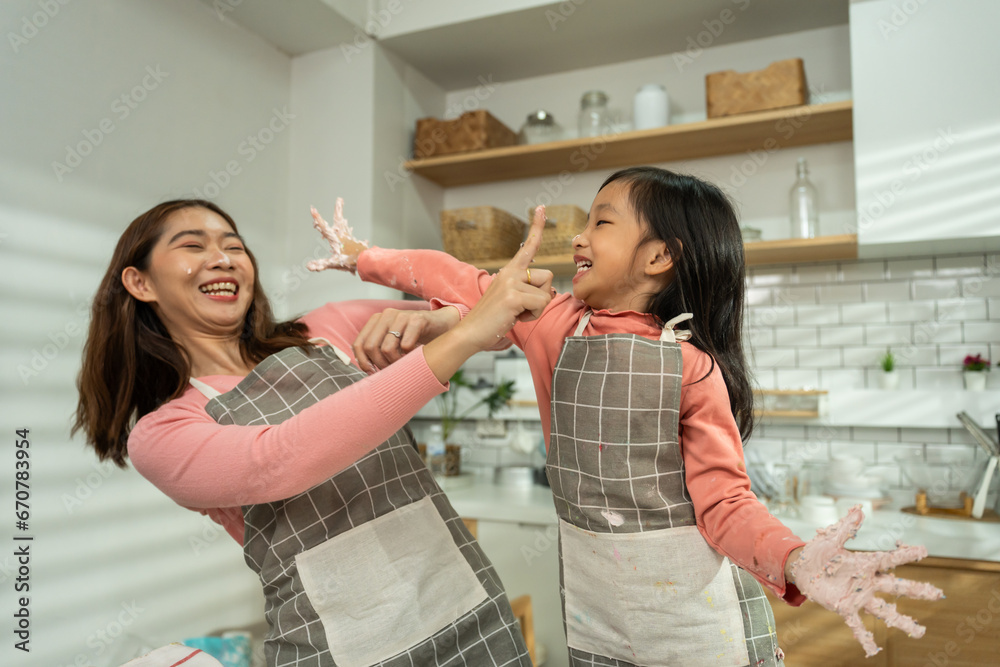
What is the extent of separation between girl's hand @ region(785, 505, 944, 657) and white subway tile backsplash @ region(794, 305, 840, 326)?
6.86 ft

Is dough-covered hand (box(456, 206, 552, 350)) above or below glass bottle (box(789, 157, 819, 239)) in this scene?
below

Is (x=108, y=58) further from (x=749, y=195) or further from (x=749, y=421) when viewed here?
(x=749, y=195)

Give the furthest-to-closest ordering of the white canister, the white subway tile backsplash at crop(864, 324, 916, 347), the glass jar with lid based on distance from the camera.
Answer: the glass jar with lid → the white canister → the white subway tile backsplash at crop(864, 324, 916, 347)

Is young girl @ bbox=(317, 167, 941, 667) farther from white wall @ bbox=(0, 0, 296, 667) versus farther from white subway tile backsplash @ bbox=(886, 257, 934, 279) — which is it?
white subway tile backsplash @ bbox=(886, 257, 934, 279)

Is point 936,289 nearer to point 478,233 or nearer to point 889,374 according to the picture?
point 889,374

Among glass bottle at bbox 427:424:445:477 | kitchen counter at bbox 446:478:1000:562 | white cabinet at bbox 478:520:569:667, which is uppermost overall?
glass bottle at bbox 427:424:445:477

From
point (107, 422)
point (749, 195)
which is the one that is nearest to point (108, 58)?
point (107, 422)

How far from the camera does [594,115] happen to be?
8.93ft

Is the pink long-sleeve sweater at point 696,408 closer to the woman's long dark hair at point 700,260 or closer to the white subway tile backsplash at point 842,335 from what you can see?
the woman's long dark hair at point 700,260

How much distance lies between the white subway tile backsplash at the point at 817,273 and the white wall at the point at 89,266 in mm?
2189

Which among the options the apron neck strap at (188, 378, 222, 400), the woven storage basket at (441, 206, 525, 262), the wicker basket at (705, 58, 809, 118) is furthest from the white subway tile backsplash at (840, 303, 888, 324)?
the apron neck strap at (188, 378, 222, 400)

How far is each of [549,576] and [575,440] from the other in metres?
1.52

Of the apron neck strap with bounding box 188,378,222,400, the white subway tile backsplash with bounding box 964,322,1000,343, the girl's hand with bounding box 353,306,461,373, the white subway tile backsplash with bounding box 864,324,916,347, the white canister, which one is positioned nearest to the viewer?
the girl's hand with bounding box 353,306,461,373

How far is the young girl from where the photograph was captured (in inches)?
36.7
